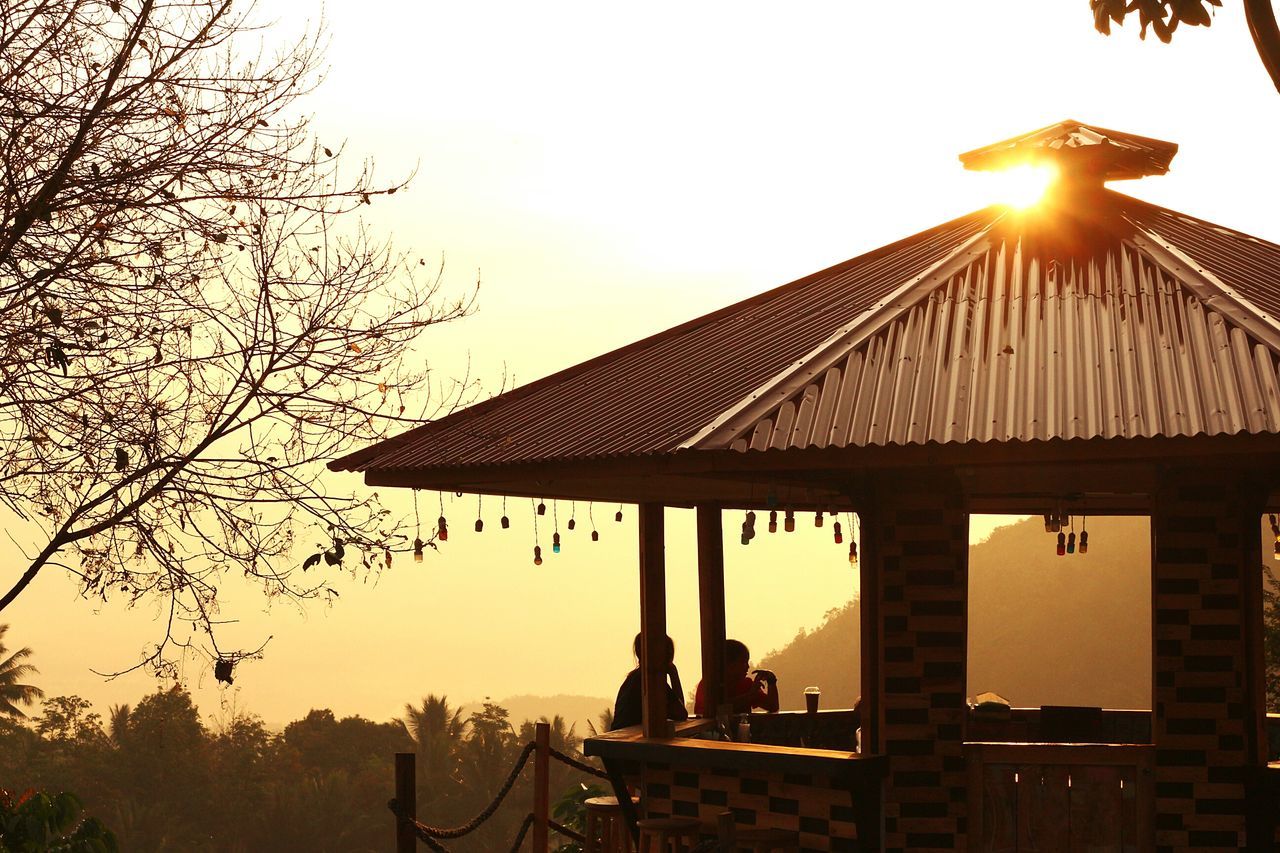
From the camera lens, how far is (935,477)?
9.38 m

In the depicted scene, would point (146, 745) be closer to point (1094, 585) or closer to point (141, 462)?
point (141, 462)

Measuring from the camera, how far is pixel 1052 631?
103 metres

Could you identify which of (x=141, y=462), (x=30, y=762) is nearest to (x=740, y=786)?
(x=141, y=462)

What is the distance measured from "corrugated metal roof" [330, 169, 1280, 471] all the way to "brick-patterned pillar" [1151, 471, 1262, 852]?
0.95 m

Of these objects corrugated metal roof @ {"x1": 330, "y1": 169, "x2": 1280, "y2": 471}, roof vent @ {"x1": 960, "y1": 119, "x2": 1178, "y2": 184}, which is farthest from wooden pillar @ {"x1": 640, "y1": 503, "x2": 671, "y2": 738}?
roof vent @ {"x1": 960, "y1": 119, "x2": 1178, "y2": 184}

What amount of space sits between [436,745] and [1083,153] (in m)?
39.3

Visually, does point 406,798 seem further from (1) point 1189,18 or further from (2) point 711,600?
(1) point 1189,18

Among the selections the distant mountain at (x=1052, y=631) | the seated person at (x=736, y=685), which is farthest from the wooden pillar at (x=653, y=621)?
the distant mountain at (x=1052, y=631)

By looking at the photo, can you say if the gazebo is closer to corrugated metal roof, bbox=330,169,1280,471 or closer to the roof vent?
corrugated metal roof, bbox=330,169,1280,471

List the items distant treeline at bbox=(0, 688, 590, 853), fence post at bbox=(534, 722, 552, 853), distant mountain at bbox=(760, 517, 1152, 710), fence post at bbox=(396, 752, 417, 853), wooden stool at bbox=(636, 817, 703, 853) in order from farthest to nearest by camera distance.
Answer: distant mountain at bbox=(760, 517, 1152, 710) → distant treeline at bbox=(0, 688, 590, 853) → fence post at bbox=(396, 752, 417, 853) → fence post at bbox=(534, 722, 552, 853) → wooden stool at bbox=(636, 817, 703, 853)

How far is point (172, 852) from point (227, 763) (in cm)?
910

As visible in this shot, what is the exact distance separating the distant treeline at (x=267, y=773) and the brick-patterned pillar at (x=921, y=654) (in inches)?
1373

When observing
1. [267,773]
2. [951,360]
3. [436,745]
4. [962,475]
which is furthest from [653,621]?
[267,773]

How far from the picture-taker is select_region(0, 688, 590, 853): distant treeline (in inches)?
1828
